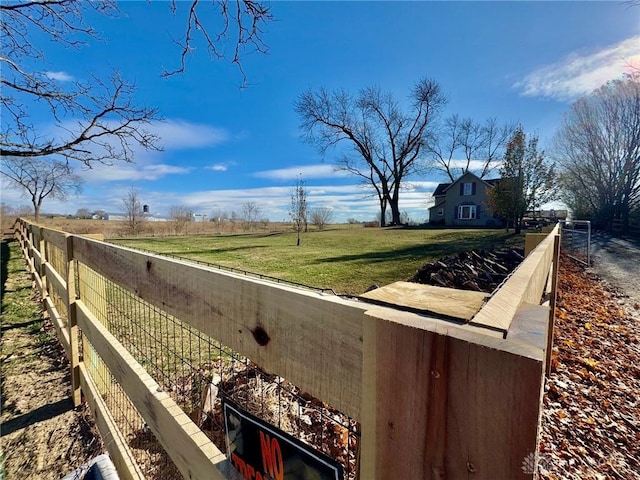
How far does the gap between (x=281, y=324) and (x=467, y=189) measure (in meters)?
35.5

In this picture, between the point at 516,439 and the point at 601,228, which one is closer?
the point at 516,439

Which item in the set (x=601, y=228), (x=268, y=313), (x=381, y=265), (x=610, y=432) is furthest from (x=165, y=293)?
(x=601, y=228)

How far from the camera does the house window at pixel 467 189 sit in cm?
3193

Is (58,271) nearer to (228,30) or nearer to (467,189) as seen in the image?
(228,30)

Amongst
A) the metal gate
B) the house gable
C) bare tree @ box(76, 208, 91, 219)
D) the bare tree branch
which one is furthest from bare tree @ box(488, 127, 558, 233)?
bare tree @ box(76, 208, 91, 219)

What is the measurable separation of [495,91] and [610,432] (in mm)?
19139

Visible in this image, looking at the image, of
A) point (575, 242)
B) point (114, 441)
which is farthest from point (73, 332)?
point (575, 242)

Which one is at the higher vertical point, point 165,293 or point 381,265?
point 165,293

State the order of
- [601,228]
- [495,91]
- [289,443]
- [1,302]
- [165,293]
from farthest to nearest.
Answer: [601,228]
[495,91]
[1,302]
[165,293]
[289,443]

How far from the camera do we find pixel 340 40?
A: 8.20 metres

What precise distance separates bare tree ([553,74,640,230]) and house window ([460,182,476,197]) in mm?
7343

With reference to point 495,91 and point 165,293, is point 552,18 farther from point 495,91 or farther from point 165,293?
point 495,91

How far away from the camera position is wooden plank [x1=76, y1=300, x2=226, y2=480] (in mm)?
1090

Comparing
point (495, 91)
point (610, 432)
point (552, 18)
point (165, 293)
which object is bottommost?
point (610, 432)
